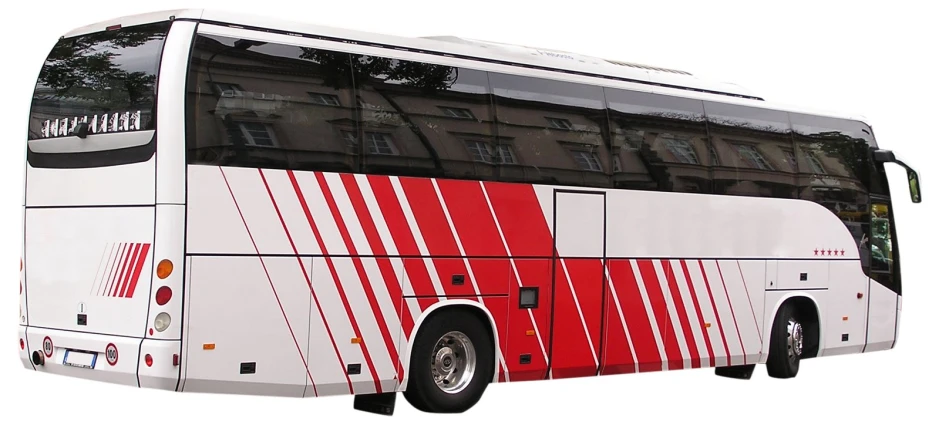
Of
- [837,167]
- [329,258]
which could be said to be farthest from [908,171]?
[329,258]

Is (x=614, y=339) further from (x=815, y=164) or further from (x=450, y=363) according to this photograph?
(x=815, y=164)

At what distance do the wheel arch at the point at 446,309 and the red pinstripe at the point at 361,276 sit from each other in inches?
5.2

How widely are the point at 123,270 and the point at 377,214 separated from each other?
104 inches

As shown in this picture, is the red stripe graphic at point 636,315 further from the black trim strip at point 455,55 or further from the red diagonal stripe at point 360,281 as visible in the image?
the red diagonal stripe at point 360,281

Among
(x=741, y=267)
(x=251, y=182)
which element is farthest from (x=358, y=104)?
(x=741, y=267)

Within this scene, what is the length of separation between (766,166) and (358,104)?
23.2 ft

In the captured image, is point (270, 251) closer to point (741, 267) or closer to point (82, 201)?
point (82, 201)

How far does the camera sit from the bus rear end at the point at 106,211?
1264 cm

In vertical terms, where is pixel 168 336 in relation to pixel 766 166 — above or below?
below

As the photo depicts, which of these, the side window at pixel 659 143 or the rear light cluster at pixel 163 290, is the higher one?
the side window at pixel 659 143

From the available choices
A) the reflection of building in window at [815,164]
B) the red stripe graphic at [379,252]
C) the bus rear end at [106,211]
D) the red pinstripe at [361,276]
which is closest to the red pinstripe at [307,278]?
the red pinstripe at [361,276]

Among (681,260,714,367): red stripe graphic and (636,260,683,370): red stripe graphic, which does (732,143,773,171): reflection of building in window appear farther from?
(636,260,683,370): red stripe graphic

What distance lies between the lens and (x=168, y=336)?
41.5 feet

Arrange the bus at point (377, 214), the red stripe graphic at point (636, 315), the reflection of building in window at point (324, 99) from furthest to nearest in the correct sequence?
the red stripe graphic at point (636, 315) < the reflection of building in window at point (324, 99) < the bus at point (377, 214)
